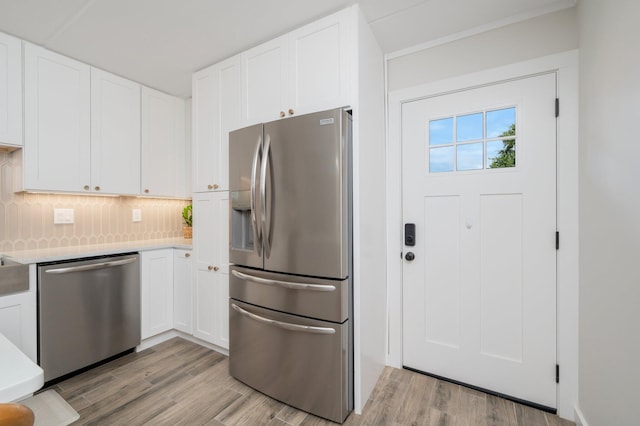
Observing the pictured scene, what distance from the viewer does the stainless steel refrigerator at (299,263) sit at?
163 centimetres

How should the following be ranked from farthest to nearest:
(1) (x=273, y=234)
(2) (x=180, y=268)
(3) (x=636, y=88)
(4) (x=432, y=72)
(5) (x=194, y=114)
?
(2) (x=180, y=268)
(5) (x=194, y=114)
(4) (x=432, y=72)
(1) (x=273, y=234)
(3) (x=636, y=88)

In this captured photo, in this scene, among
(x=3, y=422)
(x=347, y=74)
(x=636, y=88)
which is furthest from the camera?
(x=347, y=74)

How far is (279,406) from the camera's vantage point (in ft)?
5.96

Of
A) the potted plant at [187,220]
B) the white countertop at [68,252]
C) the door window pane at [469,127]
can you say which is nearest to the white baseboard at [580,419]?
the door window pane at [469,127]

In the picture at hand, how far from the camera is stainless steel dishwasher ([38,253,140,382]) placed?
6.36ft

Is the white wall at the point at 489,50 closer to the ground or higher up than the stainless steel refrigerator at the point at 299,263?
higher up

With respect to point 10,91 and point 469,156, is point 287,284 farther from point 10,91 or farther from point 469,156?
point 10,91

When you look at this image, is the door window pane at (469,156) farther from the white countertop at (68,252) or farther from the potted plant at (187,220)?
the potted plant at (187,220)

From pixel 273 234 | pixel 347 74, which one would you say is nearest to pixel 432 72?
pixel 347 74

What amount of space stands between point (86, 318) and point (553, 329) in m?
3.22

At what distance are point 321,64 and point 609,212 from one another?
1.71 metres

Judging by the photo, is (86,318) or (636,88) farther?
(86,318)

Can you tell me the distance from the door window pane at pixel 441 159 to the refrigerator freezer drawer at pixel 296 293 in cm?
112

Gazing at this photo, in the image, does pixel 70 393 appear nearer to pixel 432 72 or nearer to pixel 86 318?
pixel 86 318
